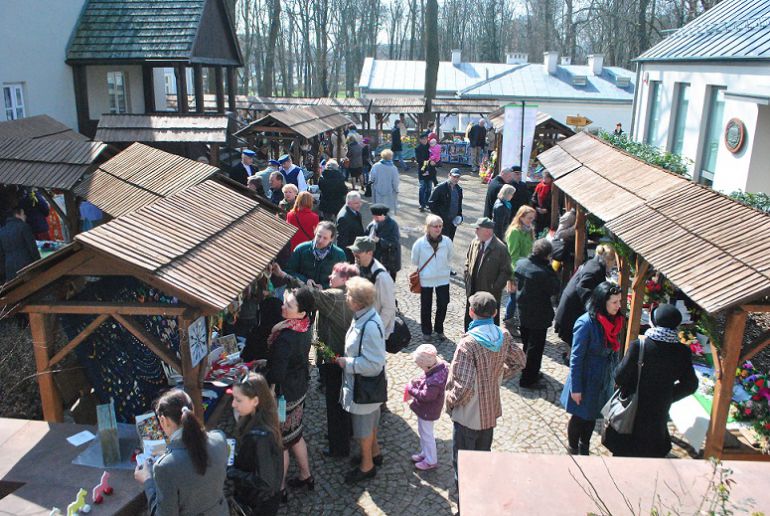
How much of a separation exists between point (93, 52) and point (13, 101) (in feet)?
8.49

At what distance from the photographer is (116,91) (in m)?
17.3

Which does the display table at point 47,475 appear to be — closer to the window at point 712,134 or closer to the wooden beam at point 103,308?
the wooden beam at point 103,308

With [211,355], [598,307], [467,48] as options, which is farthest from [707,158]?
[467,48]

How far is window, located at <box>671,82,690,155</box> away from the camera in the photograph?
14.4 metres

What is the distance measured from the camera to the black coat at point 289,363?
488 centimetres

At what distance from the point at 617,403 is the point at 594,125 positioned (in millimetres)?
32796

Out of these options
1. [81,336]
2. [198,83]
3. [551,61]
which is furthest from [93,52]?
[551,61]

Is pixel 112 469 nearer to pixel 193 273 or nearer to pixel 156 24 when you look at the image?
pixel 193 273

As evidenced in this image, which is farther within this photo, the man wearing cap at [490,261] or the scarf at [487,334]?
the man wearing cap at [490,261]

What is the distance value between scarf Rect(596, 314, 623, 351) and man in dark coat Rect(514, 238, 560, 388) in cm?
136

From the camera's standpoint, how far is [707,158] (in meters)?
13.0

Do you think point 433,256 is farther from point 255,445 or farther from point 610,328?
point 255,445

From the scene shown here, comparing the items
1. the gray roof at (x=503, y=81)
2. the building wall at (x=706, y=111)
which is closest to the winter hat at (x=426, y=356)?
the building wall at (x=706, y=111)

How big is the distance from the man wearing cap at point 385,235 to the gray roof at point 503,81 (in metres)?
28.4
